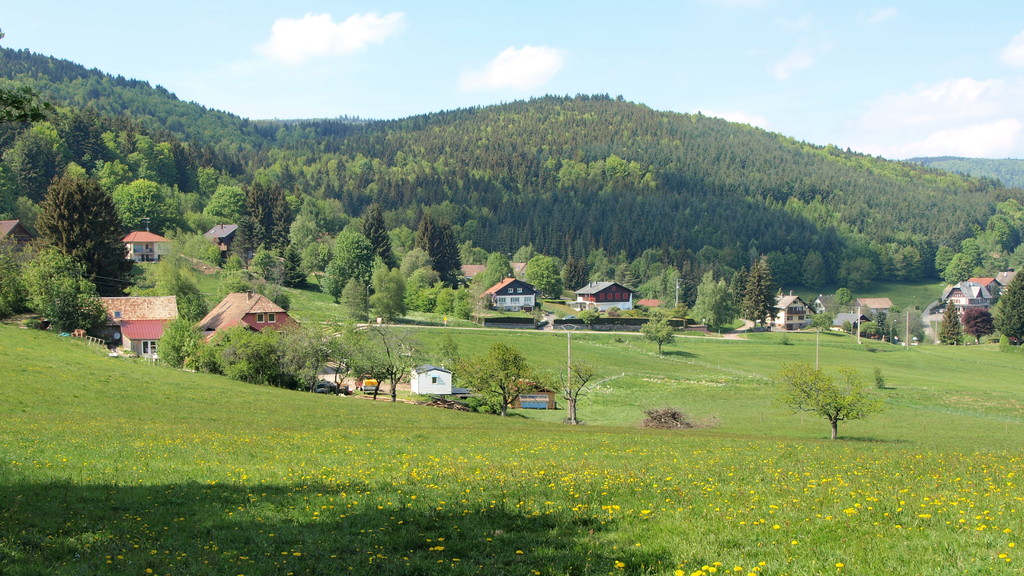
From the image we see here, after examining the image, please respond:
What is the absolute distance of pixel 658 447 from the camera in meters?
25.1

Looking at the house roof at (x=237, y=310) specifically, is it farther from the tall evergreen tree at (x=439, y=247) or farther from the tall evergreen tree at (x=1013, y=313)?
the tall evergreen tree at (x=1013, y=313)

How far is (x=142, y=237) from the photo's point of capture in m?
117

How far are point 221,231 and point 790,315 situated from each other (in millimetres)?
121544

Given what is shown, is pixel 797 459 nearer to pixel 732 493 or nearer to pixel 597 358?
pixel 732 493

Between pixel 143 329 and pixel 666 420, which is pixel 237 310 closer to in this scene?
pixel 143 329

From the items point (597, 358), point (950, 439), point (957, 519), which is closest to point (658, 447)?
point (957, 519)

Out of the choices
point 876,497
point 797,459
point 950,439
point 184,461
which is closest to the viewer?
point 876,497

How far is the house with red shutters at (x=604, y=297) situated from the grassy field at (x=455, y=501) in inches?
4835

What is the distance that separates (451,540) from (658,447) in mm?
15852

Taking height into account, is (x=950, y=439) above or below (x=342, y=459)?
below

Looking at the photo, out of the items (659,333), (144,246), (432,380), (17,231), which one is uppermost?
(17,231)

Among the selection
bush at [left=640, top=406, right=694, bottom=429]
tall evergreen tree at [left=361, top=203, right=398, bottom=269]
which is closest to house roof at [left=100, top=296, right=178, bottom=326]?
bush at [left=640, top=406, right=694, bottom=429]

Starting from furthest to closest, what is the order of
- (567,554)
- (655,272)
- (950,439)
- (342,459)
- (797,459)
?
(655,272)
(950,439)
(797,459)
(342,459)
(567,554)

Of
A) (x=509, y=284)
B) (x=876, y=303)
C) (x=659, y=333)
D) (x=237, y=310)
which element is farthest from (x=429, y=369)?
(x=876, y=303)
